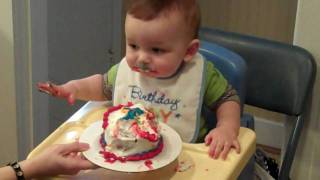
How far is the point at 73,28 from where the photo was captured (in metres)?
2.25

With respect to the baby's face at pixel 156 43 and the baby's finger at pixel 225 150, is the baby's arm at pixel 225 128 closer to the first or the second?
the baby's finger at pixel 225 150

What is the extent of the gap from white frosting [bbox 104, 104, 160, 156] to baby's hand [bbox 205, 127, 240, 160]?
155 mm

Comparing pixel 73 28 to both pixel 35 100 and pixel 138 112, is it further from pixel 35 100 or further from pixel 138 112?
pixel 138 112

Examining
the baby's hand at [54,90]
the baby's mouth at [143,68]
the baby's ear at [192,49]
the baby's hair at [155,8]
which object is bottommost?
the baby's hand at [54,90]

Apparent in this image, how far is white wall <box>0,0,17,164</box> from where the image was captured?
6.31 feet

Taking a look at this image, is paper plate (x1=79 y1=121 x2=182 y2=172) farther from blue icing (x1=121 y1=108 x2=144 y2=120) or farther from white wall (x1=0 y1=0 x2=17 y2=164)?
white wall (x1=0 y1=0 x2=17 y2=164)

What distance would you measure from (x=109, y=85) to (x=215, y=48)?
32 cm

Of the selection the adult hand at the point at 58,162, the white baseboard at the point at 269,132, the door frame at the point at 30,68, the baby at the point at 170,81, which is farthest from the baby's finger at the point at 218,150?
the white baseboard at the point at 269,132

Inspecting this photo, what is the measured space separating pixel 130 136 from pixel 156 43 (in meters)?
0.21

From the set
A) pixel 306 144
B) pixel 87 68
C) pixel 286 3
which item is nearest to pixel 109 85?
pixel 306 144

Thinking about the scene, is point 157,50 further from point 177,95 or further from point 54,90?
point 54,90

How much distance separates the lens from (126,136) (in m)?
1.02

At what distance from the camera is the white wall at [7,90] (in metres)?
1.92

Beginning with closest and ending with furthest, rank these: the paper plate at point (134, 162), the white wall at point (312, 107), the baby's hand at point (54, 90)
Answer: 1. the paper plate at point (134, 162)
2. the baby's hand at point (54, 90)
3. the white wall at point (312, 107)
